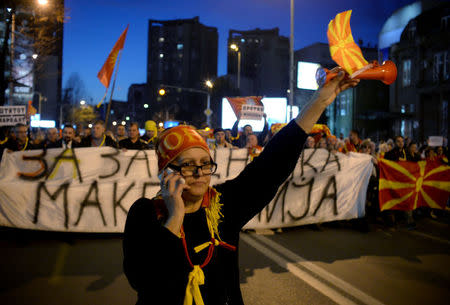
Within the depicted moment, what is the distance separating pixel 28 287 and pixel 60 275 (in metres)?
0.46

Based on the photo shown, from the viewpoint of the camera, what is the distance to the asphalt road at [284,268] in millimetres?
4246

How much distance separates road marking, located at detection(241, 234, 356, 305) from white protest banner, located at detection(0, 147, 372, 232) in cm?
94

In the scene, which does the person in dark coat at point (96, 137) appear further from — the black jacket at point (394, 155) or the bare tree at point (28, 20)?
the bare tree at point (28, 20)

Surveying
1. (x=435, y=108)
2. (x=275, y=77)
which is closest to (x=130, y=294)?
(x=435, y=108)

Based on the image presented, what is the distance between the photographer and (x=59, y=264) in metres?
5.34

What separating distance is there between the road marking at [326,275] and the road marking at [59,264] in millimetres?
3167

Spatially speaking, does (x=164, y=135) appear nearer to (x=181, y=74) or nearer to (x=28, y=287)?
(x=28, y=287)

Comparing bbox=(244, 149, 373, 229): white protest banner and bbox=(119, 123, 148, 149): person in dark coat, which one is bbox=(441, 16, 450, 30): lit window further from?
bbox=(119, 123, 148, 149): person in dark coat

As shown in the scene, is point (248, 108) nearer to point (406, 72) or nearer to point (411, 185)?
point (411, 185)

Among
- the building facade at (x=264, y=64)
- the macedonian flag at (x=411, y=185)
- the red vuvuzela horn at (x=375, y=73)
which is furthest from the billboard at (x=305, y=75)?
the building facade at (x=264, y=64)

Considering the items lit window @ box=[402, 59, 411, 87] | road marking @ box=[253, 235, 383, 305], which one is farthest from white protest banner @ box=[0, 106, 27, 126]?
lit window @ box=[402, 59, 411, 87]

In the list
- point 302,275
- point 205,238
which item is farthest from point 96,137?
point 205,238

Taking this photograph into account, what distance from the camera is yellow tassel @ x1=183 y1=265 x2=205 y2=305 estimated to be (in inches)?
58.9

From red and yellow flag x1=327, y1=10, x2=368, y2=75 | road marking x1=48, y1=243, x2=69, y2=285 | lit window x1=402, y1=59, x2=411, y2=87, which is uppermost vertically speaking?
lit window x1=402, y1=59, x2=411, y2=87
